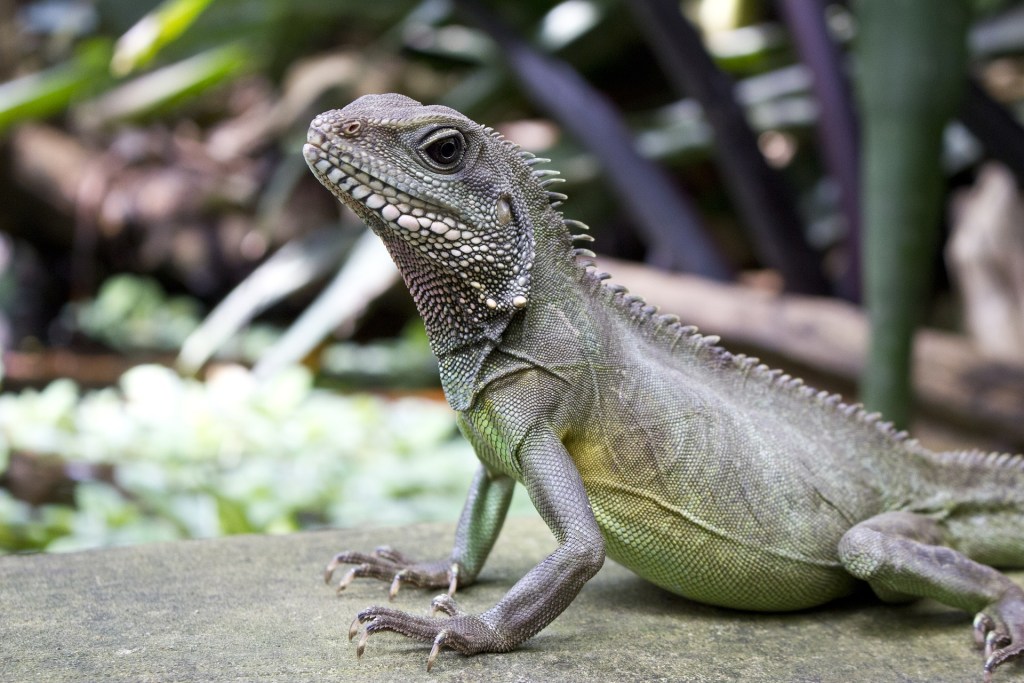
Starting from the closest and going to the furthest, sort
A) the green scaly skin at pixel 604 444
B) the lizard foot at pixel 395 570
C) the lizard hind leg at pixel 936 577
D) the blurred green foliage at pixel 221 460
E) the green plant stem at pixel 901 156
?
the green scaly skin at pixel 604 444
the lizard hind leg at pixel 936 577
the lizard foot at pixel 395 570
the green plant stem at pixel 901 156
the blurred green foliage at pixel 221 460

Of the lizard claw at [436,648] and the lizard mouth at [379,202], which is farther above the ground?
the lizard mouth at [379,202]

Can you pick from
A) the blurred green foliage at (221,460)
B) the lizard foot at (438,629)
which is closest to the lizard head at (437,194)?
the lizard foot at (438,629)

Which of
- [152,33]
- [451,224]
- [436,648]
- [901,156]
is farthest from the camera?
[152,33]

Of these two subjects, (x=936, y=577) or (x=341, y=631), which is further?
(x=936, y=577)

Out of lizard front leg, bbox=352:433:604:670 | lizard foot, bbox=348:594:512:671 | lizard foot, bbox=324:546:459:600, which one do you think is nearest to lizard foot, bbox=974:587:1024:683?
lizard front leg, bbox=352:433:604:670

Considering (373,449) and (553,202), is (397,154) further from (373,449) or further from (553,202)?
(373,449)

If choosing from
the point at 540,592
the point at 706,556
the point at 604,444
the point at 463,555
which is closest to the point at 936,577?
the point at 706,556

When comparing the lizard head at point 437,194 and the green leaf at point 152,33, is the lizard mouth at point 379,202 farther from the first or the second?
the green leaf at point 152,33

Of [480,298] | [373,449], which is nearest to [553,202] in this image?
[480,298]

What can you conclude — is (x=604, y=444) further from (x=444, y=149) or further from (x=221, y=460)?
(x=221, y=460)
